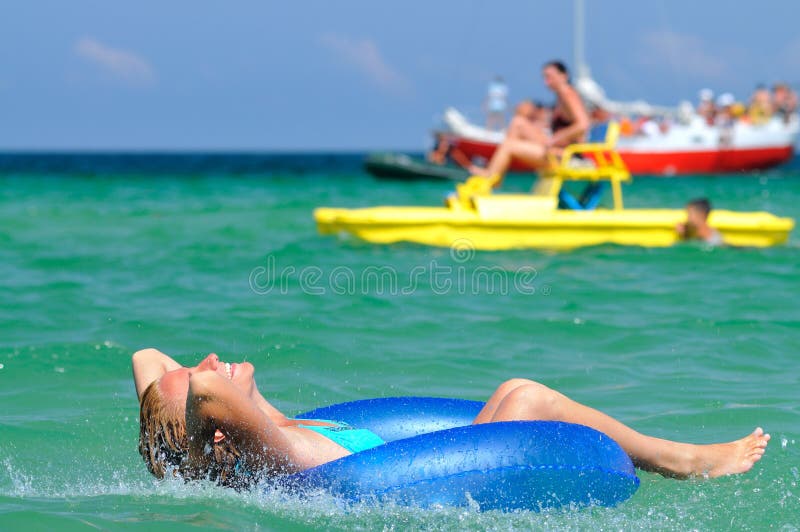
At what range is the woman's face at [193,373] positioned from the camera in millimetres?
3131

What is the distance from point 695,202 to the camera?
9.27m

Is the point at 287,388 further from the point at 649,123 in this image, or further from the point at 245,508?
the point at 649,123

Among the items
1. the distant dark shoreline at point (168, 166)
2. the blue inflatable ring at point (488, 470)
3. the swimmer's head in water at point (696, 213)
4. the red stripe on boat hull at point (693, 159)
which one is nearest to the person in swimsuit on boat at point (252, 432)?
the blue inflatable ring at point (488, 470)

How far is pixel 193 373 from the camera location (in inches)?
120

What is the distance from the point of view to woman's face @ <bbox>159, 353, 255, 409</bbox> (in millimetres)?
3131

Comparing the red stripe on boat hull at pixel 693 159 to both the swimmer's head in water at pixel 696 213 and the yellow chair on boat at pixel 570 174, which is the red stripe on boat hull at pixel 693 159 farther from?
the swimmer's head in water at pixel 696 213

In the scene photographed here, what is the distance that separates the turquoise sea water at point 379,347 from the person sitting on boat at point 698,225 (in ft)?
0.37

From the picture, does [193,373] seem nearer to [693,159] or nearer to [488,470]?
[488,470]

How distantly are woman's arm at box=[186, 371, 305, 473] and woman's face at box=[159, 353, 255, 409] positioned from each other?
87 millimetres

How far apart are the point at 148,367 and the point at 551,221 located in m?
6.28

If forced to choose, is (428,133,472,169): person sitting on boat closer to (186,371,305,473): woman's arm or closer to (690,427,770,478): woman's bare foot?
(690,427,770,478): woman's bare foot

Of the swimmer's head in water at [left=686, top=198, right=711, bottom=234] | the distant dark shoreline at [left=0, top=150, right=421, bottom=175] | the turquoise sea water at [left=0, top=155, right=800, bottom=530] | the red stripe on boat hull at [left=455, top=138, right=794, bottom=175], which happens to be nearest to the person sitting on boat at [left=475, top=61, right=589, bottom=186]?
the turquoise sea water at [left=0, top=155, right=800, bottom=530]

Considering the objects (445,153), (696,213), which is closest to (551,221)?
(696,213)

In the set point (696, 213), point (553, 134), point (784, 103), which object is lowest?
point (696, 213)
